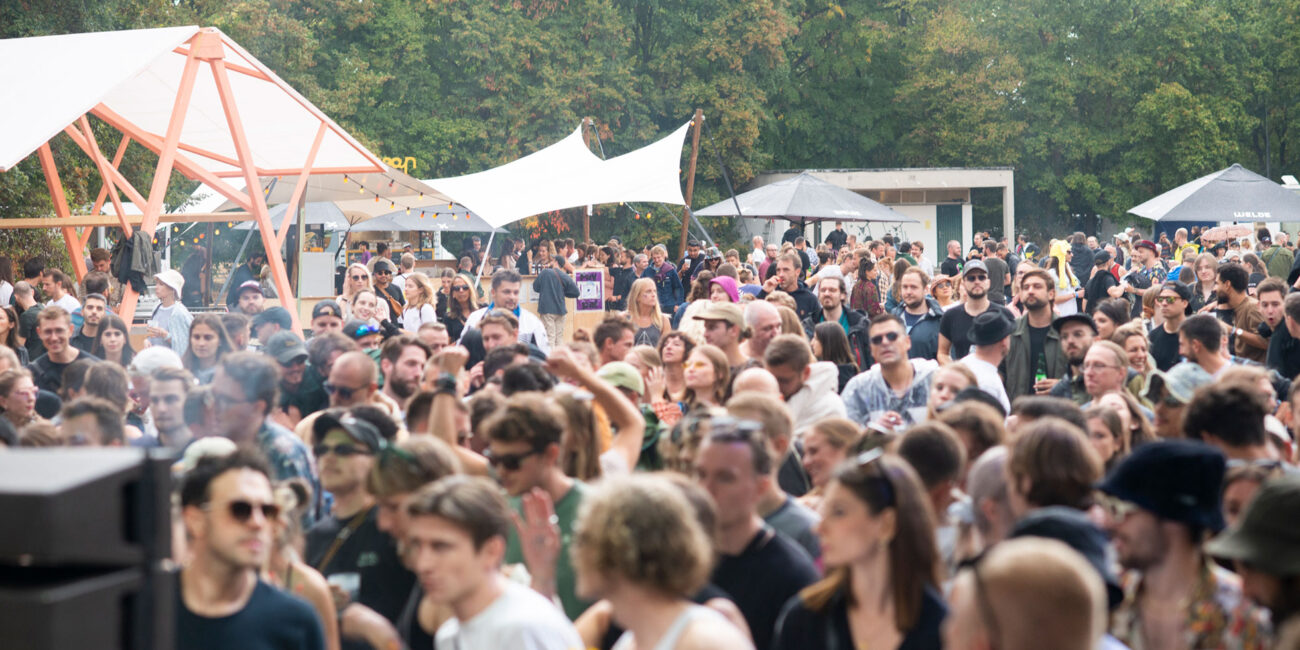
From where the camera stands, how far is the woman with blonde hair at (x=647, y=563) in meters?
2.99

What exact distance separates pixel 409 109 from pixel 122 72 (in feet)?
101

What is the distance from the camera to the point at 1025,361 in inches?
343

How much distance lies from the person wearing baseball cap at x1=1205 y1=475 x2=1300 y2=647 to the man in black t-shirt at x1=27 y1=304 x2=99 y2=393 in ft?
23.8

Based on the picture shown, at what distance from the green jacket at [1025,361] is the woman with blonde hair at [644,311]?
3.11m

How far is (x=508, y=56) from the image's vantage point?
40.6 m

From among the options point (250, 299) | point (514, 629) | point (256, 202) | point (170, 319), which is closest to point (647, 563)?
point (514, 629)

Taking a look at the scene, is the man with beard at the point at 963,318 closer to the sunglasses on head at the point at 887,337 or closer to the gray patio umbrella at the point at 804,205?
the sunglasses on head at the point at 887,337

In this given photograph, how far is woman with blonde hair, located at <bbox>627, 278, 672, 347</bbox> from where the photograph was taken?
425 inches

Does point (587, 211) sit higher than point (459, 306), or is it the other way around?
point (587, 211)

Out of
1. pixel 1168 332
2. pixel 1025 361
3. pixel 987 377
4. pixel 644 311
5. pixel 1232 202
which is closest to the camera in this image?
pixel 987 377

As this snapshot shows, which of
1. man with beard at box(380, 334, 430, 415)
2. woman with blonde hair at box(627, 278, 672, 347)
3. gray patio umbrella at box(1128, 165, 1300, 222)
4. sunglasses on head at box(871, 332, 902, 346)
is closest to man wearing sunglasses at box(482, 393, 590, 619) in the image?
man with beard at box(380, 334, 430, 415)

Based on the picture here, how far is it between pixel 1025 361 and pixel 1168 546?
546 centimetres

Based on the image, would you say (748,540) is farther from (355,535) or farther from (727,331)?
(727,331)

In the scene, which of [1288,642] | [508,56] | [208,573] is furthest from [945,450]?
[508,56]
